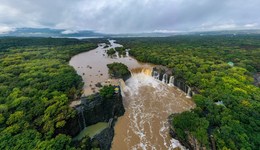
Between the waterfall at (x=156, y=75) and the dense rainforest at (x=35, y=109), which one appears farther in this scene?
the waterfall at (x=156, y=75)

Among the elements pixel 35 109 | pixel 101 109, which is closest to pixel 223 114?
pixel 101 109

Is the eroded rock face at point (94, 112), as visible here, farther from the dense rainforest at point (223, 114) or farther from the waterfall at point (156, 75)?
the waterfall at point (156, 75)

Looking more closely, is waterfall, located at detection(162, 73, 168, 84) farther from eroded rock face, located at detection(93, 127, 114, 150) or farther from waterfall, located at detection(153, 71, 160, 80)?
eroded rock face, located at detection(93, 127, 114, 150)

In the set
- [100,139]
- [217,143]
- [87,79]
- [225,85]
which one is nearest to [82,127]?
[100,139]

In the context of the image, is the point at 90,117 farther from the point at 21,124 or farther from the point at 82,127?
the point at 21,124

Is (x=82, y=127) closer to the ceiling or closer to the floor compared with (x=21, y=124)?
closer to the floor

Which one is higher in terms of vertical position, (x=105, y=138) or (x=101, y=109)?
(x=101, y=109)

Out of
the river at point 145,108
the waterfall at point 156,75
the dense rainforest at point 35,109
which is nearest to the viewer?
the dense rainforest at point 35,109

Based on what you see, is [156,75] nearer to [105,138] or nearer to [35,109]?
[105,138]

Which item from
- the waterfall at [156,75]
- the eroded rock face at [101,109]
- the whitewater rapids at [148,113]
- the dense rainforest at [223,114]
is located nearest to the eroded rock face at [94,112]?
the eroded rock face at [101,109]
